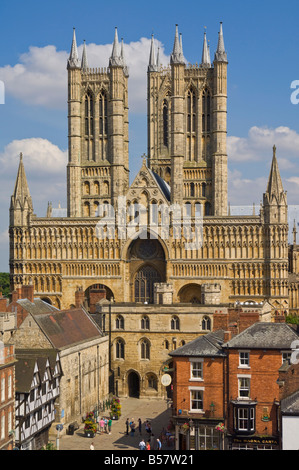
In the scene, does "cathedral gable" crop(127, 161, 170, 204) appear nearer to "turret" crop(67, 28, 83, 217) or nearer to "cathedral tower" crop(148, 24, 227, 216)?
"cathedral tower" crop(148, 24, 227, 216)

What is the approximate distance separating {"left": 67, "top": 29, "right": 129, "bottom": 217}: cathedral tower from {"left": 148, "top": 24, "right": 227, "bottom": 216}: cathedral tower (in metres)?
6.86

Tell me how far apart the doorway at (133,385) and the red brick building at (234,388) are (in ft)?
85.3

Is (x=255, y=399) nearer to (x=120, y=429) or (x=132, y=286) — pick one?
(x=120, y=429)

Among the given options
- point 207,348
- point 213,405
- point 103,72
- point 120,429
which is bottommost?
point 120,429

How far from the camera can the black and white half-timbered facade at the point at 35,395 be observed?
44.1 metres

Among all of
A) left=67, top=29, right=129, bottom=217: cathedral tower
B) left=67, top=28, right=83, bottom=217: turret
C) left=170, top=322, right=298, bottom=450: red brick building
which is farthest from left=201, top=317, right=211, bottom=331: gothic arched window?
left=67, top=28, right=83, bottom=217: turret

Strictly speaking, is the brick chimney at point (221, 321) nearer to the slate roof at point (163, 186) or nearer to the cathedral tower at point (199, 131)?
the cathedral tower at point (199, 131)

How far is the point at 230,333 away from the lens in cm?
4600

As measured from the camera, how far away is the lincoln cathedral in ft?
289

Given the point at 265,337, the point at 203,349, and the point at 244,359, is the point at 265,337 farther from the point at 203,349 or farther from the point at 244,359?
the point at 203,349

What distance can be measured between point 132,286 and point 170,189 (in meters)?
12.9

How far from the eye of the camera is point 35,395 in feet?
152

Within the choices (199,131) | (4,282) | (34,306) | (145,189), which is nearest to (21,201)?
(145,189)
